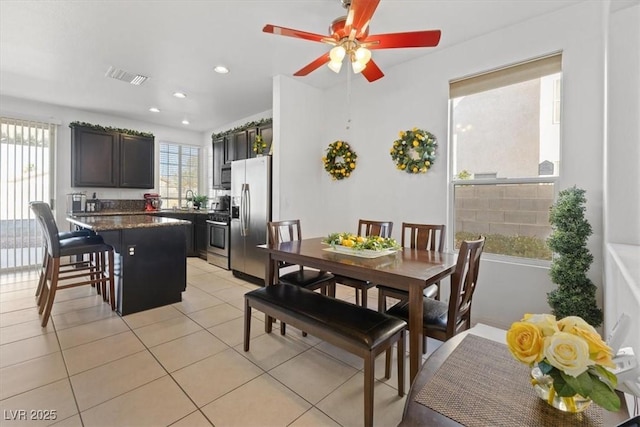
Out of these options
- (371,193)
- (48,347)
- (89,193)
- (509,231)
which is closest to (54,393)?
(48,347)

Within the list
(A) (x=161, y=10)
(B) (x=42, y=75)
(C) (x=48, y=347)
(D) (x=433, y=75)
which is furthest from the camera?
(B) (x=42, y=75)

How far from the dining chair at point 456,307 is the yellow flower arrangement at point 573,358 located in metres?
1.09

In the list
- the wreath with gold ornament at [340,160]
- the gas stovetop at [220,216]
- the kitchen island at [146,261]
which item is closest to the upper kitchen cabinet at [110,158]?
the gas stovetop at [220,216]

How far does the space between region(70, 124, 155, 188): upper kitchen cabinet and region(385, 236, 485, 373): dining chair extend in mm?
5577

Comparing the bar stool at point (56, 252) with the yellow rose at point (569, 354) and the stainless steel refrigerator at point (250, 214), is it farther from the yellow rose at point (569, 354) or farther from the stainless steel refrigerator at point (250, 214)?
the yellow rose at point (569, 354)

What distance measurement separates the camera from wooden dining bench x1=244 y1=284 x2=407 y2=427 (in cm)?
152


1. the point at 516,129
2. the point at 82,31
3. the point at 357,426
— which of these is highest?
the point at 82,31

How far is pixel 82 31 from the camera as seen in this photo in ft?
9.02

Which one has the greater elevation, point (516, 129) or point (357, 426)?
point (516, 129)

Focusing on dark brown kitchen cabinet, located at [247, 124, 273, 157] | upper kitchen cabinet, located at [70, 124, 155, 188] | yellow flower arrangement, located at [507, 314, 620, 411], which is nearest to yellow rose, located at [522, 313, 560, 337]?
yellow flower arrangement, located at [507, 314, 620, 411]

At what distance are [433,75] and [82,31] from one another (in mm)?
3557

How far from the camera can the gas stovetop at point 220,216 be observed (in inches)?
195

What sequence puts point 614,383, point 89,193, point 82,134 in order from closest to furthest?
point 614,383
point 82,134
point 89,193

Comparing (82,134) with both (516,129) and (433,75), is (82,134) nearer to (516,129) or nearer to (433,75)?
(433,75)
